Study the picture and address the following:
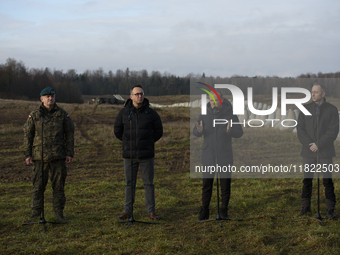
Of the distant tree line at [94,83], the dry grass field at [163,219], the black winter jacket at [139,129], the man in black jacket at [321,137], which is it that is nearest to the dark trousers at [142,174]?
the black winter jacket at [139,129]

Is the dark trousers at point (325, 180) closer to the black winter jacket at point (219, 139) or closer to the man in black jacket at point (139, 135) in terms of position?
the black winter jacket at point (219, 139)

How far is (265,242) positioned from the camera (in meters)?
4.60

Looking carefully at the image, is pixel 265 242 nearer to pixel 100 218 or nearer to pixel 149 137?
A: pixel 149 137

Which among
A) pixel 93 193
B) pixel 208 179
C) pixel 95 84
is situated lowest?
pixel 93 193

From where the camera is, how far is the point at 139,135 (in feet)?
18.5

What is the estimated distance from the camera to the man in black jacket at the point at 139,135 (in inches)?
222

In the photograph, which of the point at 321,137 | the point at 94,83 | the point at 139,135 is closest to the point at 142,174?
the point at 139,135

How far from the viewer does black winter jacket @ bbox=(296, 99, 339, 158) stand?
18.2 ft

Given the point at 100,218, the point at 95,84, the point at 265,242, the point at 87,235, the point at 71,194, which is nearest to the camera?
the point at 265,242

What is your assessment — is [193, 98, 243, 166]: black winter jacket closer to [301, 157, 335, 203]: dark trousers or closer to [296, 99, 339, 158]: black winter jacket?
[296, 99, 339, 158]: black winter jacket

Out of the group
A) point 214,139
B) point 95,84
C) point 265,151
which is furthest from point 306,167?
point 95,84

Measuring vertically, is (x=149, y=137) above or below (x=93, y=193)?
above

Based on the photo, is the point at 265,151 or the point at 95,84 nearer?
the point at 265,151

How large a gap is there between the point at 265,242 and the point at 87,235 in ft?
8.37
